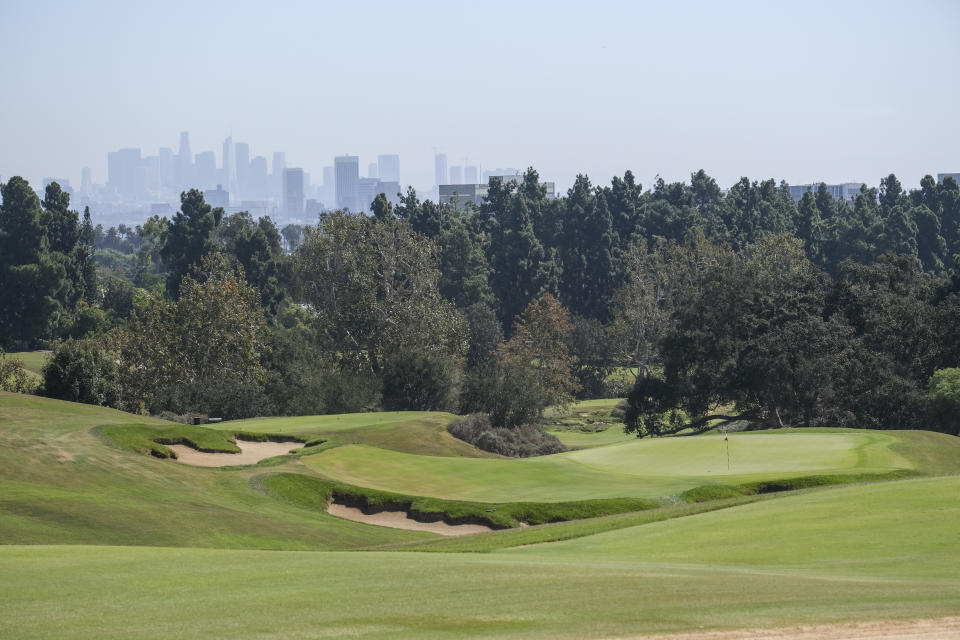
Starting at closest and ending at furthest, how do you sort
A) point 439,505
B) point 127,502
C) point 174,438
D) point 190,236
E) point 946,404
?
1. point 127,502
2. point 439,505
3. point 174,438
4. point 946,404
5. point 190,236

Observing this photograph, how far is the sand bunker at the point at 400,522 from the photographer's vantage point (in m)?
30.3

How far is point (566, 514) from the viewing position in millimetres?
30000

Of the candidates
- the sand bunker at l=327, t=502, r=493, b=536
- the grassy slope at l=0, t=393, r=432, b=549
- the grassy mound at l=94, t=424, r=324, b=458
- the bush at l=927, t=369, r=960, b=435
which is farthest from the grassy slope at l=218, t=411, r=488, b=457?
the bush at l=927, t=369, r=960, b=435

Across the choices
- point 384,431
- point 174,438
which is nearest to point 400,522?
point 174,438

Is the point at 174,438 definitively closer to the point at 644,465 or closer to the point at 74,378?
the point at 74,378

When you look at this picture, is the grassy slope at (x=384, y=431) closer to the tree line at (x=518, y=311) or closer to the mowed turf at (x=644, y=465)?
the tree line at (x=518, y=311)

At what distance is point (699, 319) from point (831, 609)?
5881cm

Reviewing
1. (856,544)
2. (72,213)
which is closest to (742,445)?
(856,544)

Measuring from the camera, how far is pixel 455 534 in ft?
98.5

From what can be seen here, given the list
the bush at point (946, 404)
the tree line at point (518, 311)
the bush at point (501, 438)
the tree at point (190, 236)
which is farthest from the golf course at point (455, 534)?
the tree at point (190, 236)

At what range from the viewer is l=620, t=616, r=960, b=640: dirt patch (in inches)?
472

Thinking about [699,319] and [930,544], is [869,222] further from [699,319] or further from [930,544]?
[930,544]

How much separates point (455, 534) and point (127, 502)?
9.30 metres

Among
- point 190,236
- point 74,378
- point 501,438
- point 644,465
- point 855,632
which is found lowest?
point 644,465
